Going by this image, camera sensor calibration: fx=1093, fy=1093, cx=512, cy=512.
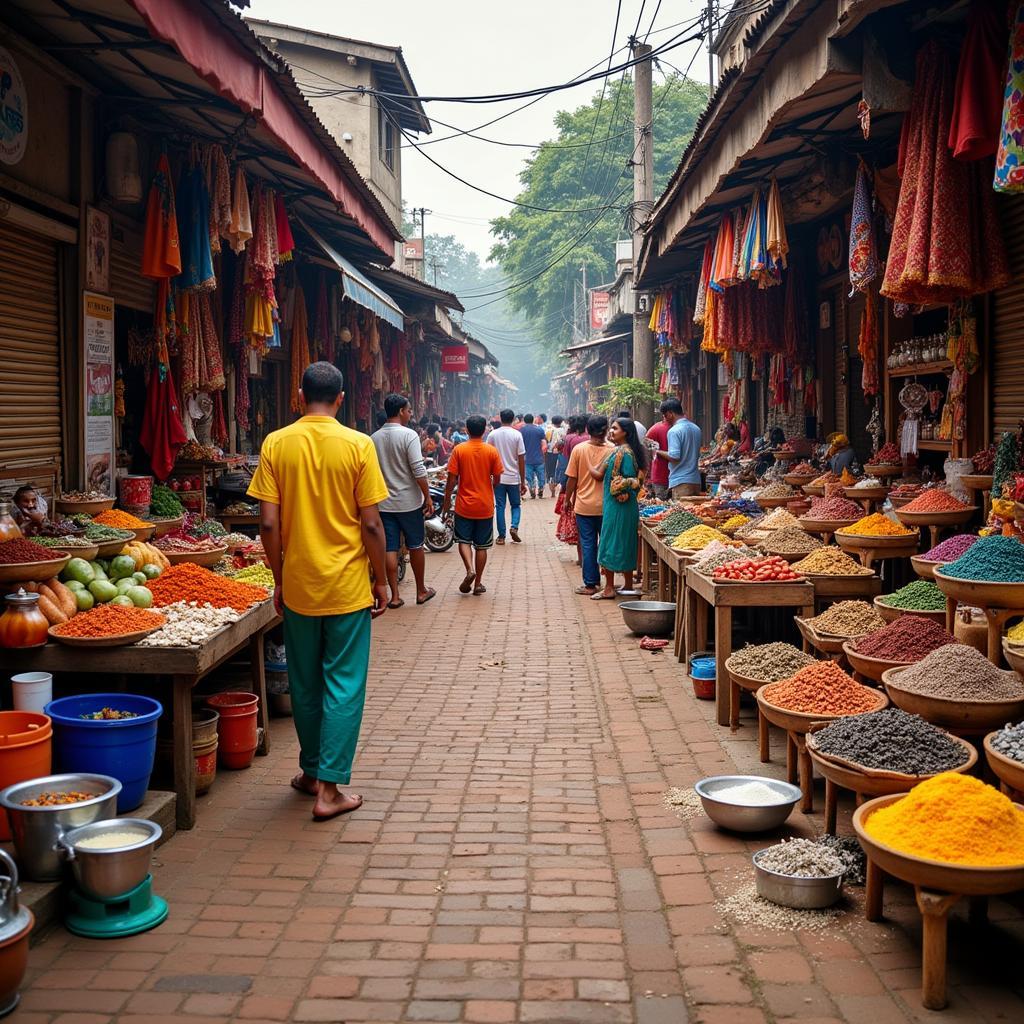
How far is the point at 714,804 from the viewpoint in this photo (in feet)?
16.3

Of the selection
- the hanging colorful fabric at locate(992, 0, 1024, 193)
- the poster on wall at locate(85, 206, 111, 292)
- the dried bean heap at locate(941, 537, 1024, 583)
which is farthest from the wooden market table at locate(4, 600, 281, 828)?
the hanging colorful fabric at locate(992, 0, 1024, 193)

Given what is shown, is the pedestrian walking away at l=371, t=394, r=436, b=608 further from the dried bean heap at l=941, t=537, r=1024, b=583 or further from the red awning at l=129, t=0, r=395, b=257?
the dried bean heap at l=941, t=537, r=1024, b=583

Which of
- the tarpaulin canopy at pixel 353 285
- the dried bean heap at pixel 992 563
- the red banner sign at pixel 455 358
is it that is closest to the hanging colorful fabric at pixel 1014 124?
the dried bean heap at pixel 992 563

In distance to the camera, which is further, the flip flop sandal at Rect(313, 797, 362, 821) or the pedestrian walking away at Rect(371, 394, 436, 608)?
the pedestrian walking away at Rect(371, 394, 436, 608)

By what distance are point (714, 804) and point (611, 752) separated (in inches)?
63.1

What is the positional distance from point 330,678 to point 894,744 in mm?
2622

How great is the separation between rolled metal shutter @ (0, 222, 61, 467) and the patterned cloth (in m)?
5.70

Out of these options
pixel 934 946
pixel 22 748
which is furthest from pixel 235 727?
pixel 934 946

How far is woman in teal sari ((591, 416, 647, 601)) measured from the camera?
11406 mm

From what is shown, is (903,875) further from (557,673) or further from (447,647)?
(447,647)

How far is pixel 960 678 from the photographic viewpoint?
15.2 feet

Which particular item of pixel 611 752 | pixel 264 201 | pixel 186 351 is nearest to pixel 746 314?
pixel 264 201

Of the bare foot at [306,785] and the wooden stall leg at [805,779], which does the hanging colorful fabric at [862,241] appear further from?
the bare foot at [306,785]

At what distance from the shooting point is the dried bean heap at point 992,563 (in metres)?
5.07
